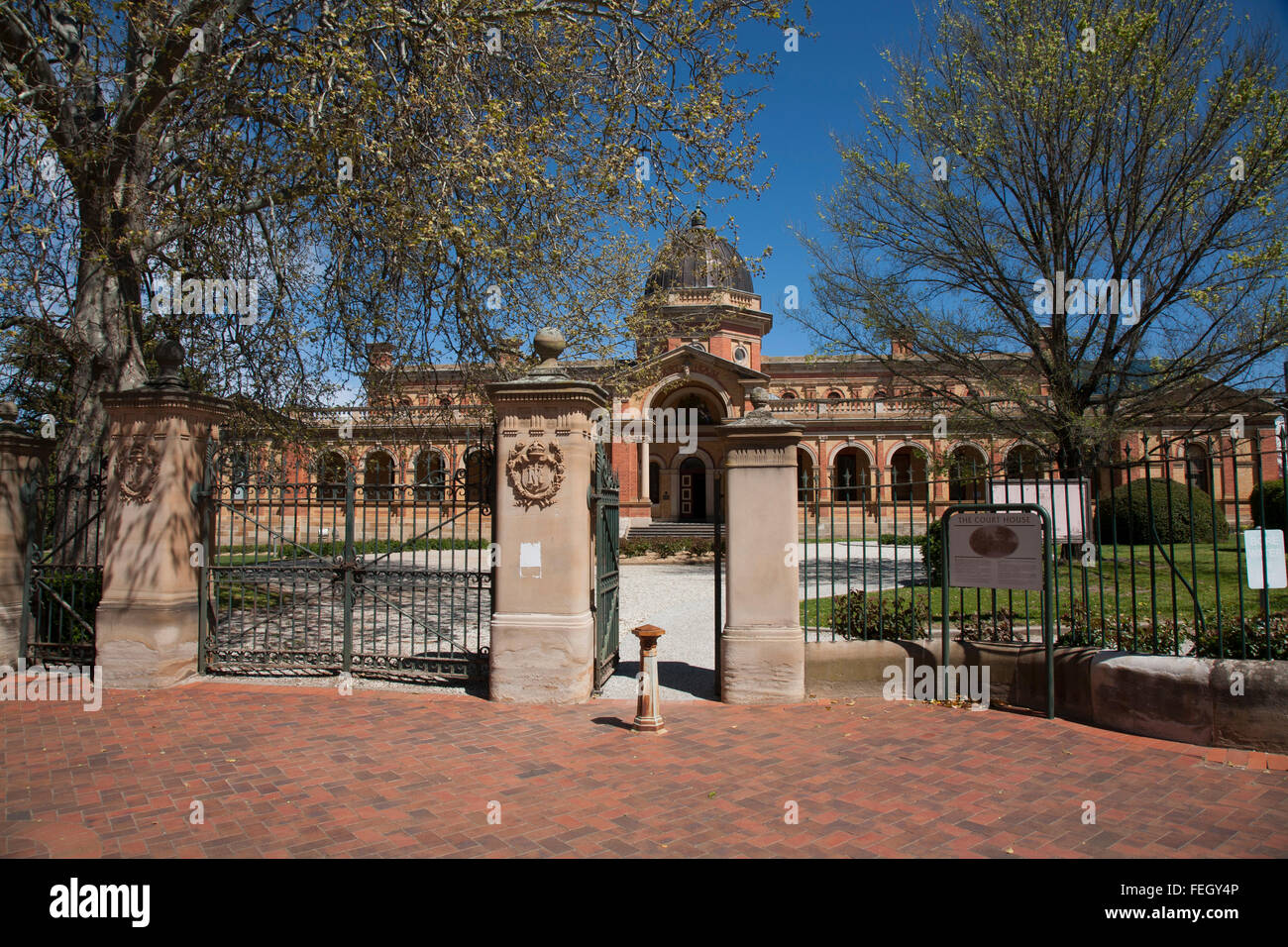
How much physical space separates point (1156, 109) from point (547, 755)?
43.9 ft

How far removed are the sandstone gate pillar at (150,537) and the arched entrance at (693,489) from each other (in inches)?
1206

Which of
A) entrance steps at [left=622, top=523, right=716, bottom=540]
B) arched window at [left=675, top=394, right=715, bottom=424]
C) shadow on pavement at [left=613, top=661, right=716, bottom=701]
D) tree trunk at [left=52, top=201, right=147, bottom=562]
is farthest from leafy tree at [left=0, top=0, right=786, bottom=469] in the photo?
arched window at [left=675, top=394, right=715, bottom=424]

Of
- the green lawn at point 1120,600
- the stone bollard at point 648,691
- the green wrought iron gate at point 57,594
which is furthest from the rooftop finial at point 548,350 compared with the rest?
the green wrought iron gate at point 57,594

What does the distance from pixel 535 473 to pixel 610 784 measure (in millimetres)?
3187

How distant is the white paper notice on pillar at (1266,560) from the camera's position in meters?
5.29

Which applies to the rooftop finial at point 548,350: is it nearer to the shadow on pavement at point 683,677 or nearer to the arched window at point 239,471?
the shadow on pavement at point 683,677

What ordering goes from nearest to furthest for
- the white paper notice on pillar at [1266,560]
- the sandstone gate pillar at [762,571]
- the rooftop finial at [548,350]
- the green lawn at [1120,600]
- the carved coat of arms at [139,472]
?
the white paper notice on pillar at [1266,560] → the green lawn at [1120,600] → the sandstone gate pillar at [762,571] → the rooftop finial at [548,350] → the carved coat of arms at [139,472]

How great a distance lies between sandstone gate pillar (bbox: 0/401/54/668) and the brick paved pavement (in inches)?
83.2

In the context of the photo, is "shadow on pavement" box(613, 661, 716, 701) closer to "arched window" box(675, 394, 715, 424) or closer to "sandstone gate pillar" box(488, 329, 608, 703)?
"sandstone gate pillar" box(488, 329, 608, 703)

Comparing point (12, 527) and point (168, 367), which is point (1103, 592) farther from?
point (12, 527)

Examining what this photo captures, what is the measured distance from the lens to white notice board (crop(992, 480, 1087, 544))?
6711 millimetres

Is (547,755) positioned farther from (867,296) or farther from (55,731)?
(867,296)

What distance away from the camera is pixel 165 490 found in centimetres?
776

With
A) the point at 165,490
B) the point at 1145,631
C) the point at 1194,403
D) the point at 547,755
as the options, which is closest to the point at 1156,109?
the point at 1194,403
